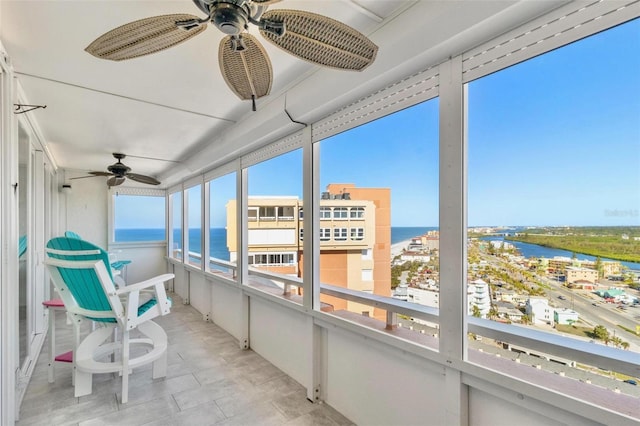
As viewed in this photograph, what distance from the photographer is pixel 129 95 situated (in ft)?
8.07

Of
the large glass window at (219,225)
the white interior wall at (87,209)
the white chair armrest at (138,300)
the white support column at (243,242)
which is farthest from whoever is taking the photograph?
the white interior wall at (87,209)

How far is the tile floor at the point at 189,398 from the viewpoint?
7.15 feet

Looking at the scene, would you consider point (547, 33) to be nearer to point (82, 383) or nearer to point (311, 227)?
point (311, 227)

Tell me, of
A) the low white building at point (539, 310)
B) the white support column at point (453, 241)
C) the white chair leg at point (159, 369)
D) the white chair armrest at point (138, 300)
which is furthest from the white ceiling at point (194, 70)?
the white chair leg at point (159, 369)

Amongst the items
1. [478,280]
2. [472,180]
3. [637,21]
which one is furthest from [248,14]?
[478,280]

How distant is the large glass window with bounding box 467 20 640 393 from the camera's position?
3.41 ft

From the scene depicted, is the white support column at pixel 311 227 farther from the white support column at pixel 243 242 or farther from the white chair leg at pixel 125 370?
the white chair leg at pixel 125 370

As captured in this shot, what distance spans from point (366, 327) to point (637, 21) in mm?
1844

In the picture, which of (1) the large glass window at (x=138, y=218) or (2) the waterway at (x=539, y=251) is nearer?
(2) the waterway at (x=539, y=251)

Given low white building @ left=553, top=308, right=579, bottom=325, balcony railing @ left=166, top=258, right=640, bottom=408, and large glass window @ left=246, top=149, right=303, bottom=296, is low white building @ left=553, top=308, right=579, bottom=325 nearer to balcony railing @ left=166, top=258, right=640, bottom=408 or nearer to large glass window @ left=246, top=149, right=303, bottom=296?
balcony railing @ left=166, top=258, right=640, bottom=408

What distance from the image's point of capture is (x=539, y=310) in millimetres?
1284

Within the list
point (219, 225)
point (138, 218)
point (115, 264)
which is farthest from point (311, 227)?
point (138, 218)

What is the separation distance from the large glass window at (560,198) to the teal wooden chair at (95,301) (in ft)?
7.83

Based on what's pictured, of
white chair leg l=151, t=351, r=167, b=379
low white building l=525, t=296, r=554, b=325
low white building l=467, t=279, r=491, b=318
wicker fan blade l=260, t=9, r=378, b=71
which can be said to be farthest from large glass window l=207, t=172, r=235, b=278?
low white building l=525, t=296, r=554, b=325
